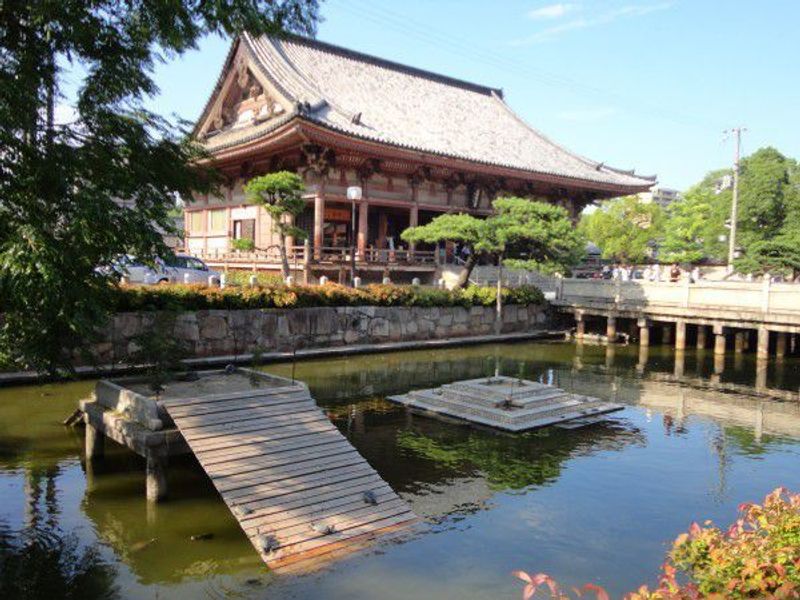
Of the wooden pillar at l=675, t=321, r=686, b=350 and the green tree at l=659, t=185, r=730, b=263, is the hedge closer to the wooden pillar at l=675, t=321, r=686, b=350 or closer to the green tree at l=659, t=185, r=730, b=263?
the wooden pillar at l=675, t=321, r=686, b=350

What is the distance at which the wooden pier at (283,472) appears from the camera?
7.15 meters

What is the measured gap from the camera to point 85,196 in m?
7.11

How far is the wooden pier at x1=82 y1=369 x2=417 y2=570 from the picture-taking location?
281 inches

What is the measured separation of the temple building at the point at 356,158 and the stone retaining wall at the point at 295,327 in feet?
11.6

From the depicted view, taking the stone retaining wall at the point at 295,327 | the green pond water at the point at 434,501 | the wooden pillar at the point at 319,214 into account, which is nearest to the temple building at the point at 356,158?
the wooden pillar at the point at 319,214

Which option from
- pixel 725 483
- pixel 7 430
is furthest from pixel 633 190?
pixel 7 430

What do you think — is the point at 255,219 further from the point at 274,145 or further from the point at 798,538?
the point at 798,538

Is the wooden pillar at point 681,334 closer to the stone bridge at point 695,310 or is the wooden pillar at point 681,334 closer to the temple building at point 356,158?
the stone bridge at point 695,310

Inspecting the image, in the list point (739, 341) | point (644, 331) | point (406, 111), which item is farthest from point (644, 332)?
point (406, 111)

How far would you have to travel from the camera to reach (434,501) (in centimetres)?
880

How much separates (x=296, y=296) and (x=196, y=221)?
53.1 ft

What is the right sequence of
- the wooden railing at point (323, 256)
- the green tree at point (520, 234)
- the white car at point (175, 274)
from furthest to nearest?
1. the wooden railing at point (323, 256)
2. the green tree at point (520, 234)
3. the white car at point (175, 274)

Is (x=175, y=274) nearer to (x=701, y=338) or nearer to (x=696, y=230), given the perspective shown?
(x=701, y=338)

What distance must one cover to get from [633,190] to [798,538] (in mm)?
33899
